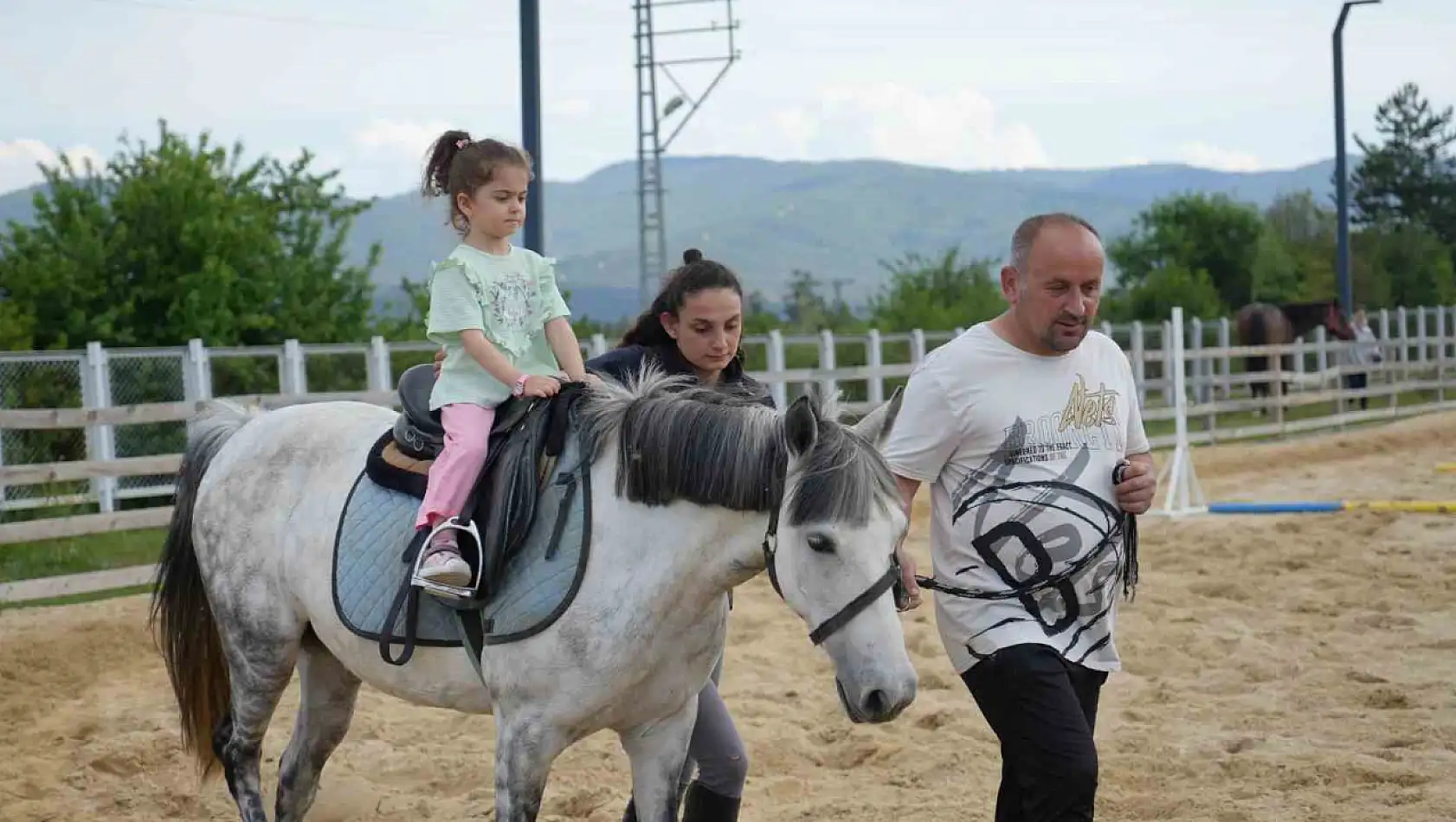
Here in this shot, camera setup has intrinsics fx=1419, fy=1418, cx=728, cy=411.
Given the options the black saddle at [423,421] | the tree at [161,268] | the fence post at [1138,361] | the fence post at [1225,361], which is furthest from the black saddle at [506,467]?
the fence post at [1225,361]

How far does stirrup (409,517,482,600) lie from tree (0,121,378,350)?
441 inches

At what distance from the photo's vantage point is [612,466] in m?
3.29

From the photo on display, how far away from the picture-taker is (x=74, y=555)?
9.16m

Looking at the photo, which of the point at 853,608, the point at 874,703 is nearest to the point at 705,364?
the point at 853,608

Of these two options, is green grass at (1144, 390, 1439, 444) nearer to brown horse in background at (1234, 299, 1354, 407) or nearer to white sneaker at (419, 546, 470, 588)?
brown horse in background at (1234, 299, 1354, 407)

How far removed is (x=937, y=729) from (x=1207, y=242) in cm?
3771

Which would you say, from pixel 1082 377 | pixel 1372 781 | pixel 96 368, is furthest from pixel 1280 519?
pixel 96 368

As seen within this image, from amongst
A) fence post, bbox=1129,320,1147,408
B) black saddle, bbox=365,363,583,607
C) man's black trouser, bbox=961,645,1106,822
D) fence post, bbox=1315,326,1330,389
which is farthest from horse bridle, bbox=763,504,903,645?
fence post, bbox=1315,326,1330,389

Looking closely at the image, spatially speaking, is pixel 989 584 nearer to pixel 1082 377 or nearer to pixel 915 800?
pixel 1082 377

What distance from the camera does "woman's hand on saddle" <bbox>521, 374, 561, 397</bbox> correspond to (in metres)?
3.31

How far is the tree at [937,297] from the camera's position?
23.6m

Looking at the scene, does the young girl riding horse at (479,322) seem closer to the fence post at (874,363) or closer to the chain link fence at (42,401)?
the chain link fence at (42,401)

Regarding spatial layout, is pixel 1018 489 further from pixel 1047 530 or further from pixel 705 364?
pixel 705 364

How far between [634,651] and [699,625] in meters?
0.17
